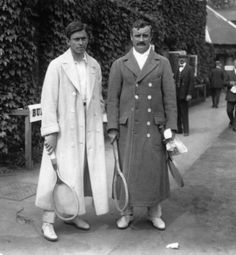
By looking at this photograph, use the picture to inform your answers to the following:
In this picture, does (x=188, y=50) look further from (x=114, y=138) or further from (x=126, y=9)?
(x=114, y=138)

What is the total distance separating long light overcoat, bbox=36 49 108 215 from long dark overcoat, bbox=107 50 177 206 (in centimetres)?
24

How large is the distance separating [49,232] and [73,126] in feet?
A: 3.32

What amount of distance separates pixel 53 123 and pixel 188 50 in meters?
15.0

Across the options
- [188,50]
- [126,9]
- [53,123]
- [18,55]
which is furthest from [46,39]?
[188,50]

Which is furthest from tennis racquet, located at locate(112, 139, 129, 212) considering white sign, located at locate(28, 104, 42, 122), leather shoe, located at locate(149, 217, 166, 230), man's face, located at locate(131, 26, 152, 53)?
white sign, located at locate(28, 104, 42, 122)

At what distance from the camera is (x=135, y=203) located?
14.3 feet

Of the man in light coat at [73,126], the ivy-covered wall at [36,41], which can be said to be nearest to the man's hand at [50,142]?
the man in light coat at [73,126]

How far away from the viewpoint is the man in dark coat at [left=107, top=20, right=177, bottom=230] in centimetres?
431

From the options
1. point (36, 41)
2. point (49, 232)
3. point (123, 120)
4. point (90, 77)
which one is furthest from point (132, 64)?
point (36, 41)

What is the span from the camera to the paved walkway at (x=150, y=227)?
410 centimetres

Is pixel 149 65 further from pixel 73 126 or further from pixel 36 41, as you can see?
pixel 36 41

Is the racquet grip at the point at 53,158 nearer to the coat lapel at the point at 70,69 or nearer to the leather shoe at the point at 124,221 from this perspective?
the coat lapel at the point at 70,69

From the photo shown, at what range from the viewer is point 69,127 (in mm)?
4156

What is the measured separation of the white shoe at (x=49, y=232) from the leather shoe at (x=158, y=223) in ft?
3.32
